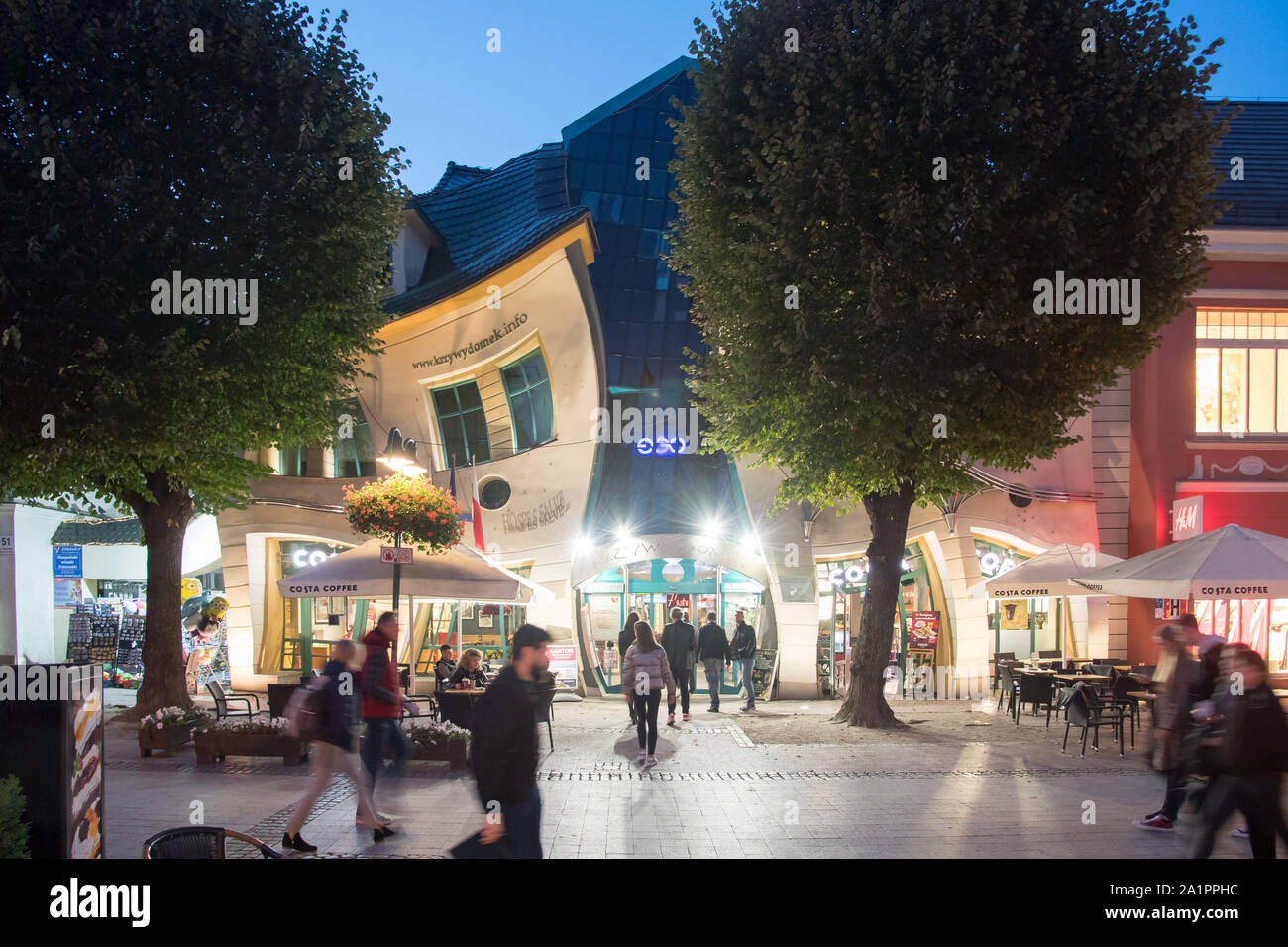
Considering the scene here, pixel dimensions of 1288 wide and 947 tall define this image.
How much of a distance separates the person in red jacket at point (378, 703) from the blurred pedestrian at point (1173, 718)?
6721 mm

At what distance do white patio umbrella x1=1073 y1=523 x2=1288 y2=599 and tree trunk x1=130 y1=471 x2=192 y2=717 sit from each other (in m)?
14.5

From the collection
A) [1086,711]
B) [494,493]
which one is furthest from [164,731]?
[1086,711]

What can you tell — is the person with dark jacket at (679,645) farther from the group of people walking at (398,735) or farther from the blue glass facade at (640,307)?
the group of people walking at (398,735)

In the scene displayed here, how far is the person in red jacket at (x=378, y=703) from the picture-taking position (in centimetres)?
864

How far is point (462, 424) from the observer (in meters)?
23.2

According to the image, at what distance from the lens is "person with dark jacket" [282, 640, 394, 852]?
295 inches

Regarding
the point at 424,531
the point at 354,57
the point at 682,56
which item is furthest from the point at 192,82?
the point at 682,56

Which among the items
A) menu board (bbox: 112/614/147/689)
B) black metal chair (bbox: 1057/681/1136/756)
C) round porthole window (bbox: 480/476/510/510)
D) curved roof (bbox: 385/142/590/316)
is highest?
curved roof (bbox: 385/142/590/316)

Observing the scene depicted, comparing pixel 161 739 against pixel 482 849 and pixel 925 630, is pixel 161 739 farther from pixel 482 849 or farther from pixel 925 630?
pixel 925 630

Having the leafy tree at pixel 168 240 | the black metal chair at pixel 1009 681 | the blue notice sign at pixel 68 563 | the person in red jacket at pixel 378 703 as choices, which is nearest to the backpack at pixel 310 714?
the person in red jacket at pixel 378 703

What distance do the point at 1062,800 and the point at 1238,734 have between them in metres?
3.97

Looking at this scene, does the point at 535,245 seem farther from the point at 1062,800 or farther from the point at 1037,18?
the point at 1062,800

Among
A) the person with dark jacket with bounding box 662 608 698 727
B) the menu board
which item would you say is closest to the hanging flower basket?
the person with dark jacket with bounding box 662 608 698 727

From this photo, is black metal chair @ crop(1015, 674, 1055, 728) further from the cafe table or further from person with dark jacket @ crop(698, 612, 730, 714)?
the cafe table
